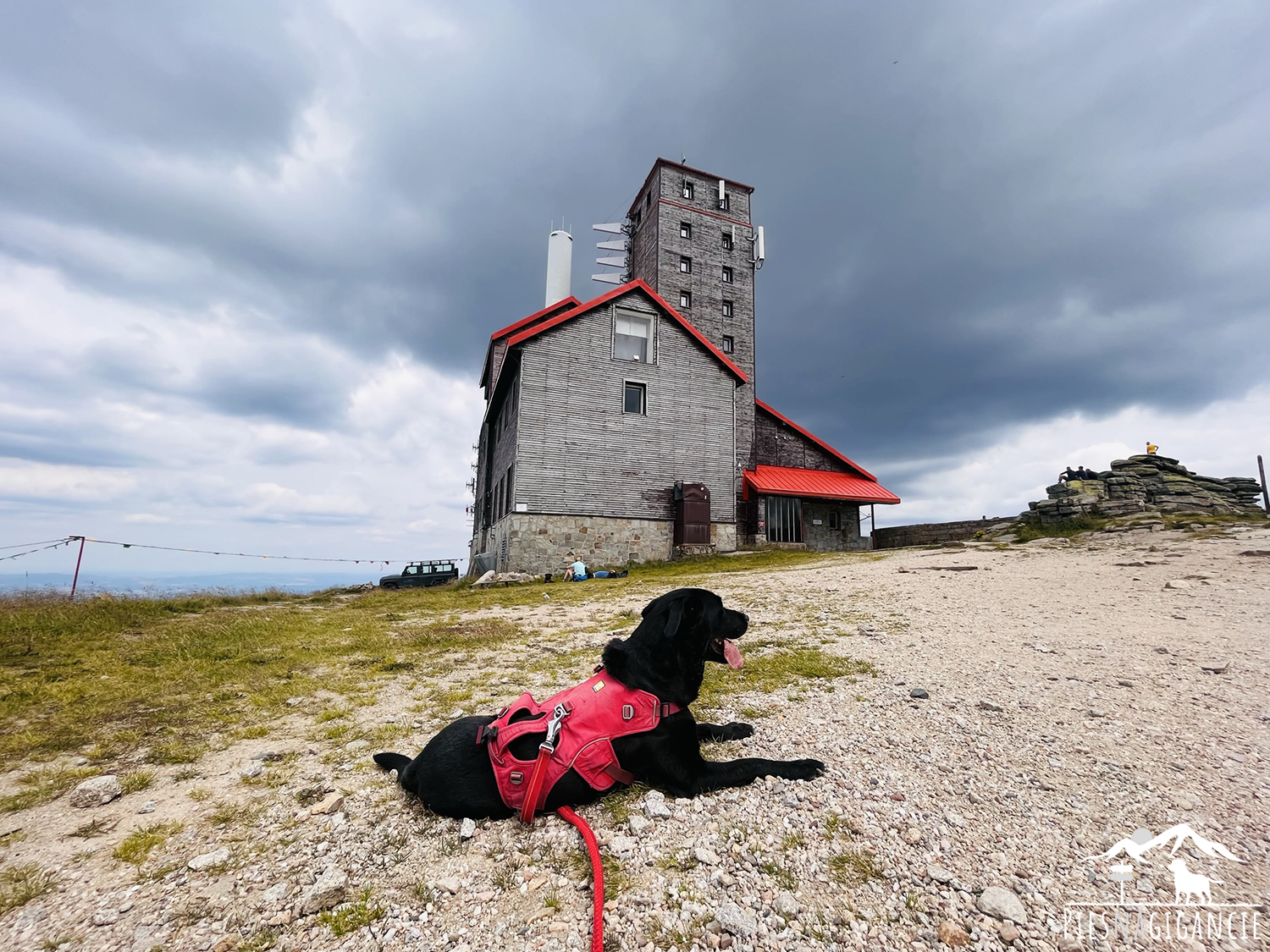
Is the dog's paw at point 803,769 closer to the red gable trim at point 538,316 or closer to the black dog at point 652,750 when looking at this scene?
the black dog at point 652,750

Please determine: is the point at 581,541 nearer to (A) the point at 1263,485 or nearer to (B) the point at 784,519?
(B) the point at 784,519

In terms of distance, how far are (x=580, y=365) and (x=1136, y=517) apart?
21.0 m

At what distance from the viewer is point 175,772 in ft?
12.2

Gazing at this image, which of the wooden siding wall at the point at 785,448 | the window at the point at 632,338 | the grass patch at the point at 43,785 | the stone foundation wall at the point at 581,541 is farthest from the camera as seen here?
the wooden siding wall at the point at 785,448

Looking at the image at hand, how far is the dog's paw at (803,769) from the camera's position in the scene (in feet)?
11.0

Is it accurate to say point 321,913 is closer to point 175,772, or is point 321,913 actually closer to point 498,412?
point 175,772

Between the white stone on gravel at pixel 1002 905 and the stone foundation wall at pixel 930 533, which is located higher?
the stone foundation wall at pixel 930 533

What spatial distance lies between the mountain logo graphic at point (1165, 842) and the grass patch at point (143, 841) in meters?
4.67

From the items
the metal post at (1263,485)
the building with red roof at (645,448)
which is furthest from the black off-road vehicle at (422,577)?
the metal post at (1263,485)

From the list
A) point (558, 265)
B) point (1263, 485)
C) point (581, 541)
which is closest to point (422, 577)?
point (581, 541)

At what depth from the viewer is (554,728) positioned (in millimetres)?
2963

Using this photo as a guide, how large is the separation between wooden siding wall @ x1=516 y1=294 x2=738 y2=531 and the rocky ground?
16.6 m

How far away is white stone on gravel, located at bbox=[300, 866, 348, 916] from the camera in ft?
7.71

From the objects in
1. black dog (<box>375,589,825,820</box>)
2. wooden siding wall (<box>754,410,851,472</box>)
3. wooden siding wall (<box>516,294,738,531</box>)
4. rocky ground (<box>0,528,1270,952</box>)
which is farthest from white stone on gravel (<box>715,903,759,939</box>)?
wooden siding wall (<box>754,410,851,472</box>)
